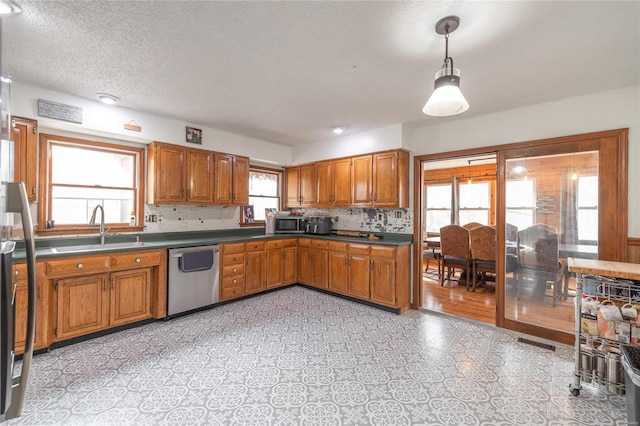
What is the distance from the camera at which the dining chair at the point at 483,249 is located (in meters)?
4.39

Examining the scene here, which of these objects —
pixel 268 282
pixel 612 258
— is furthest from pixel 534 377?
pixel 268 282

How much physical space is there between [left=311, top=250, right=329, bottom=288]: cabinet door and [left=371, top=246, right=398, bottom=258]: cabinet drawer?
840 mm

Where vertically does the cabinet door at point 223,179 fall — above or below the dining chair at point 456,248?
above

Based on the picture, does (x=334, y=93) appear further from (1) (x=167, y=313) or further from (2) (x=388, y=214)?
(1) (x=167, y=313)

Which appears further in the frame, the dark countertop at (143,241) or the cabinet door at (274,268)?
the cabinet door at (274,268)

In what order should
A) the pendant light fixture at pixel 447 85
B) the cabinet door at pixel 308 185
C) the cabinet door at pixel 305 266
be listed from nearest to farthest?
1. the pendant light fixture at pixel 447 85
2. the cabinet door at pixel 305 266
3. the cabinet door at pixel 308 185

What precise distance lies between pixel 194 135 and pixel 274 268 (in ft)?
7.50

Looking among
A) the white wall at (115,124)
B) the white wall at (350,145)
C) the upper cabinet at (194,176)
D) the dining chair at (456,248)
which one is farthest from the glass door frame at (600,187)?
the white wall at (115,124)

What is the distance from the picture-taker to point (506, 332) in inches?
125

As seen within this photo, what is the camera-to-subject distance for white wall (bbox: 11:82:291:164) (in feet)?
8.95

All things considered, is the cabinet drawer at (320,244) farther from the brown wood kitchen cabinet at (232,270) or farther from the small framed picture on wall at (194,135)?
Result: the small framed picture on wall at (194,135)

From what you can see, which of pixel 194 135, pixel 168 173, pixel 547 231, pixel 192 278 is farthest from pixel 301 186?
pixel 547 231

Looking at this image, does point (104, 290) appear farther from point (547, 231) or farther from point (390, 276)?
point (547, 231)

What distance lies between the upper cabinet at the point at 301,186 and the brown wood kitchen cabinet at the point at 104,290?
2.46 metres
